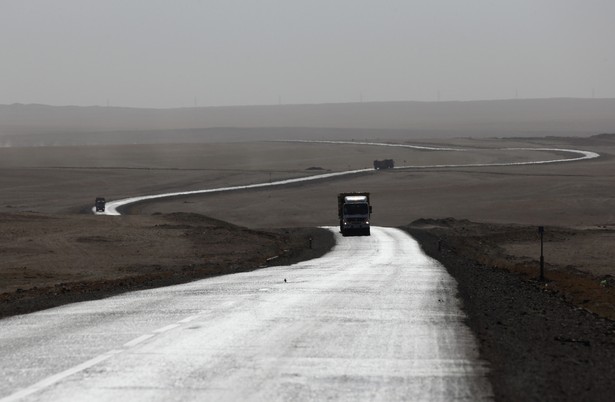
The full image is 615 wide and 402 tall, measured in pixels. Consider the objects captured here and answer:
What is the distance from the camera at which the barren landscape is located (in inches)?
714

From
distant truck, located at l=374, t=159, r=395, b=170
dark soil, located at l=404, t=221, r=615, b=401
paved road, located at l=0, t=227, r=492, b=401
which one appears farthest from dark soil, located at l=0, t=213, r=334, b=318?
distant truck, located at l=374, t=159, r=395, b=170

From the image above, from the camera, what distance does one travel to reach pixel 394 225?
91.2m

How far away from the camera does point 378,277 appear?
108 feet

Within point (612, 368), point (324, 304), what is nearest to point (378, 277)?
point (324, 304)

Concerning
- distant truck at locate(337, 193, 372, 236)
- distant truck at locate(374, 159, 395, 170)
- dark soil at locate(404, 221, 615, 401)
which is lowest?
distant truck at locate(374, 159, 395, 170)

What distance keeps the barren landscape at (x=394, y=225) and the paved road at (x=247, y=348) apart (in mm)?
905

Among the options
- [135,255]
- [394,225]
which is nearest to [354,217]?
[394,225]

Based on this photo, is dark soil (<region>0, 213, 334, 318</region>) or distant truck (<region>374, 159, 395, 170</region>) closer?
dark soil (<region>0, 213, 334, 318</region>)

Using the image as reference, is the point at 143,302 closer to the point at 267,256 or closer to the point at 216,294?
the point at 216,294

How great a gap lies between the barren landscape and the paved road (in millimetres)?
905

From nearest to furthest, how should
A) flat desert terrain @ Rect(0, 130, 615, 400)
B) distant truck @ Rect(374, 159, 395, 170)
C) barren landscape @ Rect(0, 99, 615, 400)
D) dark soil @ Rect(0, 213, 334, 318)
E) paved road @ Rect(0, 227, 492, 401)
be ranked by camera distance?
paved road @ Rect(0, 227, 492, 401), barren landscape @ Rect(0, 99, 615, 400), flat desert terrain @ Rect(0, 130, 615, 400), dark soil @ Rect(0, 213, 334, 318), distant truck @ Rect(374, 159, 395, 170)

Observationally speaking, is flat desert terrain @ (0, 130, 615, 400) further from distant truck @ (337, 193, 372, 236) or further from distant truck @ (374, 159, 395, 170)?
distant truck @ (374, 159, 395, 170)

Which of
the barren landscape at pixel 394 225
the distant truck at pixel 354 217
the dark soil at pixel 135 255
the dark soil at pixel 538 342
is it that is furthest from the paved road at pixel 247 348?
the distant truck at pixel 354 217

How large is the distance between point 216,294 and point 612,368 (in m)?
12.9
